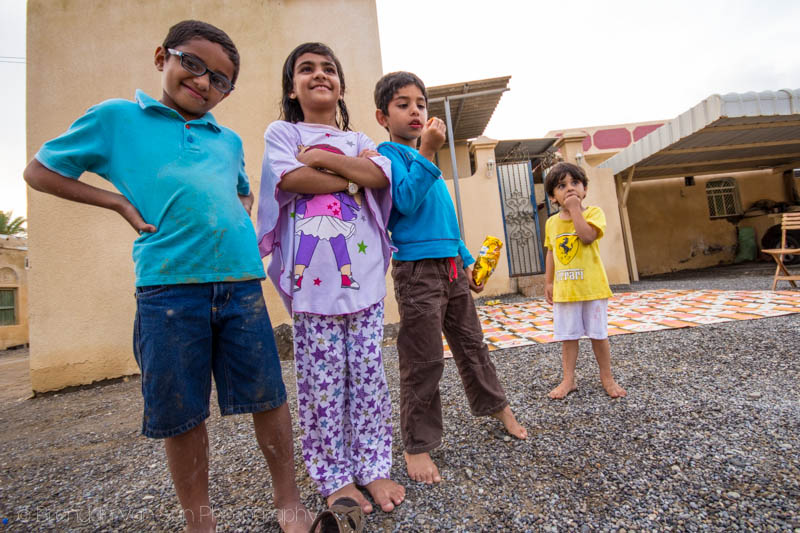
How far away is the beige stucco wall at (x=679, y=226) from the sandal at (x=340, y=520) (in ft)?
40.2

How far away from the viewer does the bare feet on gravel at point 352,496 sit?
108 centimetres

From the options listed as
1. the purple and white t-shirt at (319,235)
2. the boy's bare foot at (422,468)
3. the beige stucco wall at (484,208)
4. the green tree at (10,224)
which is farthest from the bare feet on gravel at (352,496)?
the green tree at (10,224)

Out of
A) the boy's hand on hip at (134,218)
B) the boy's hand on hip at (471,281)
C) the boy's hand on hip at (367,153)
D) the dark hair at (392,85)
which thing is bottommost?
the boy's hand on hip at (471,281)

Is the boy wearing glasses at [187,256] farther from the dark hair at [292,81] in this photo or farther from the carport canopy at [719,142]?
the carport canopy at [719,142]

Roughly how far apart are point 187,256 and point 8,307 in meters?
16.0

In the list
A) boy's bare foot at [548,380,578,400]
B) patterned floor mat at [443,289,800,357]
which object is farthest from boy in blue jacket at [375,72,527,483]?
patterned floor mat at [443,289,800,357]

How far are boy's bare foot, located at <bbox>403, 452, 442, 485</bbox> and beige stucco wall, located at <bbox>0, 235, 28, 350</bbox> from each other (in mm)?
15584

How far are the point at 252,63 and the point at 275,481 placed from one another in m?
4.38

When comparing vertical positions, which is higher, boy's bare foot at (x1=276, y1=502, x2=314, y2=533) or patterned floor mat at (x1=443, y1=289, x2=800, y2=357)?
patterned floor mat at (x1=443, y1=289, x2=800, y2=357)

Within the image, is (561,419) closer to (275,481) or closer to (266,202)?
(275,481)

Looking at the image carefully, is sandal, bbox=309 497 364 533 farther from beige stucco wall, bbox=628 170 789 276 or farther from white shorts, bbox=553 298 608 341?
beige stucco wall, bbox=628 170 789 276

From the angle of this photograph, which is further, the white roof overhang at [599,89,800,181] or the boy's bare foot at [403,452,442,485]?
the white roof overhang at [599,89,800,181]

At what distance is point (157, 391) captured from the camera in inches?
34.7

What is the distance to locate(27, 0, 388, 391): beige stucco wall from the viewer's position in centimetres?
360
